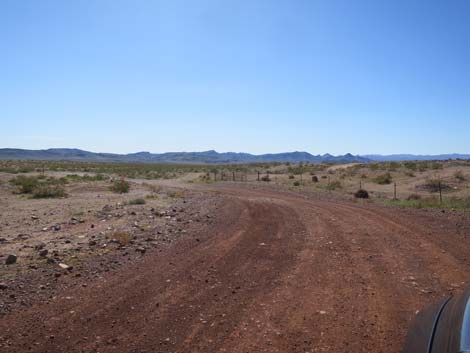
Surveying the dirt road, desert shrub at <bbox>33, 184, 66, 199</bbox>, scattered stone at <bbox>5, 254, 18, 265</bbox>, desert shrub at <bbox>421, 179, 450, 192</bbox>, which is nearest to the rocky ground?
scattered stone at <bbox>5, 254, 18, 265</bbox>

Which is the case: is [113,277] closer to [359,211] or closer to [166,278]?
[166,278]

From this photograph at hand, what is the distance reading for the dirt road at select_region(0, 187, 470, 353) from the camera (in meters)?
5.29

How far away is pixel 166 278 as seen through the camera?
312 inches

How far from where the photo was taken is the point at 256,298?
6801 mm

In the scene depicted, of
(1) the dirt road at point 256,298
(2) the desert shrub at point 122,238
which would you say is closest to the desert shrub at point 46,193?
(2) the desert shrub at point 122,238

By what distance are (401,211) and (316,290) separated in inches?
490

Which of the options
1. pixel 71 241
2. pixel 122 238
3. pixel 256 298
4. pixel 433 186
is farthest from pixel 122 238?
pixel 433 186

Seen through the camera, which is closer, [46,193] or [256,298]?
[256,298]

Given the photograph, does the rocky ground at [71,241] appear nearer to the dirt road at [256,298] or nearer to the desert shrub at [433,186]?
the dirt road at [256,298]

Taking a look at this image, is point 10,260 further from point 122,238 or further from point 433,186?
point 433,186

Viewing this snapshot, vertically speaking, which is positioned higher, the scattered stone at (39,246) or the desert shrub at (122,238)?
the desert shrub at (122,238)

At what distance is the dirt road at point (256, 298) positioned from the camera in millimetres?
5293

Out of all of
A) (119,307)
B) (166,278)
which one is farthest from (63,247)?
(119,307)

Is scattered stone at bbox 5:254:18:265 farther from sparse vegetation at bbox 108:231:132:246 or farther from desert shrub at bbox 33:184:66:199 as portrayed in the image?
desert shrub at bbox 33:184:66:199
